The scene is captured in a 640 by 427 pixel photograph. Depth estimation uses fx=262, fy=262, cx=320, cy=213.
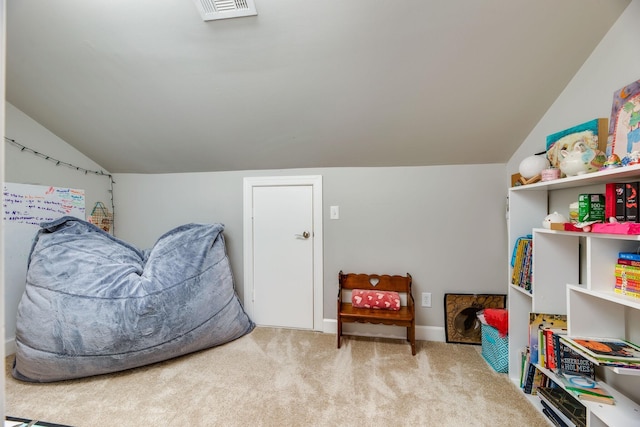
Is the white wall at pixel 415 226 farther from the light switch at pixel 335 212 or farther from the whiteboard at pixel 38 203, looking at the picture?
the whiteboard at pixel 38 203

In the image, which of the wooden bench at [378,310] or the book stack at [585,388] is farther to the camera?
the wooden bench at [378,310]

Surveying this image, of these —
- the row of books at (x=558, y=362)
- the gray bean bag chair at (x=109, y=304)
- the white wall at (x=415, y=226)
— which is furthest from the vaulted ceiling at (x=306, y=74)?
the row of books at (x=558, y=362)

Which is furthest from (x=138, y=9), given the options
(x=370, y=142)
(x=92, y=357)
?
(x=92, y=357)

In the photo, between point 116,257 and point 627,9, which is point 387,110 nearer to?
point 627,9

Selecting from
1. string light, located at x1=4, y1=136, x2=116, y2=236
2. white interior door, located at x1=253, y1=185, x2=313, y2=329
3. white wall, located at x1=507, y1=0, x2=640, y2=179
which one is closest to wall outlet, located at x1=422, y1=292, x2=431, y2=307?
white interior door, located at x1=253, y1=185, x2=313, y2=329

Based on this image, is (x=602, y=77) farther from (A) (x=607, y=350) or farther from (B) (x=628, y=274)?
(A) (x=607, y=350)

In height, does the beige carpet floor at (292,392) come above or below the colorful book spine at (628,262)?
below

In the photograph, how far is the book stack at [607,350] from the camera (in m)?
1.07

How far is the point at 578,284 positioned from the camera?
4.91 ft

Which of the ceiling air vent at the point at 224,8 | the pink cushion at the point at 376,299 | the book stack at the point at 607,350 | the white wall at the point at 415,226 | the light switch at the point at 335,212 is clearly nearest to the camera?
the book stack at the point at 607,350

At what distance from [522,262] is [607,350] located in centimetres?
61

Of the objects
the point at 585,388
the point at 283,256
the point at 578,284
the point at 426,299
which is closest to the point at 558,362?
the point at 585,388

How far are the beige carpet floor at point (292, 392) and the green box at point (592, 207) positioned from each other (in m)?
1.12

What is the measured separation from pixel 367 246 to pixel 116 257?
205cm
